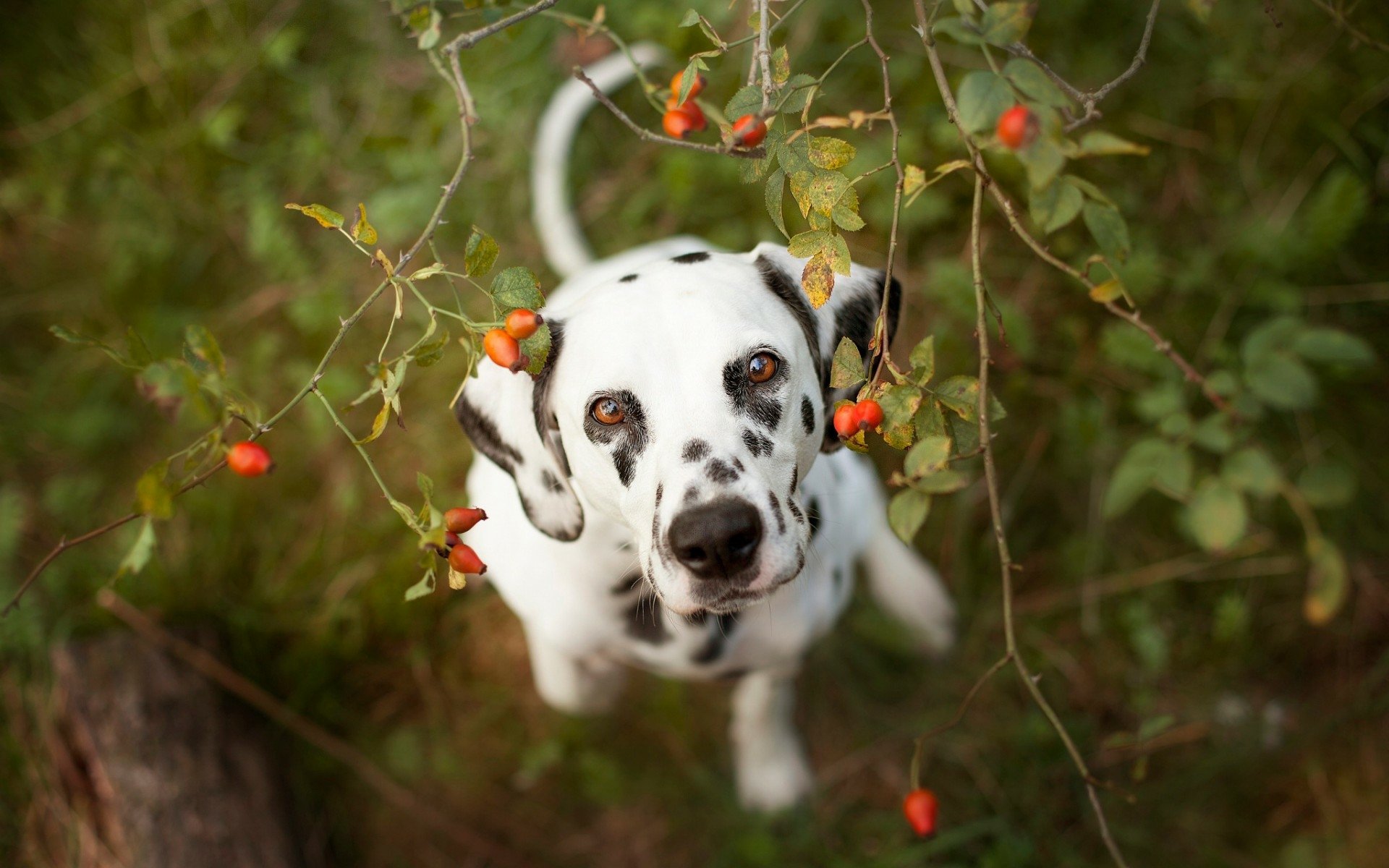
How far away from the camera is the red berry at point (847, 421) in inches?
63.2

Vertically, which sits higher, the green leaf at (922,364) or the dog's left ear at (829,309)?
the green leaf at (922,364)

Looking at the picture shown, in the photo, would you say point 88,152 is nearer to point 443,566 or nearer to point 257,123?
point 257,123

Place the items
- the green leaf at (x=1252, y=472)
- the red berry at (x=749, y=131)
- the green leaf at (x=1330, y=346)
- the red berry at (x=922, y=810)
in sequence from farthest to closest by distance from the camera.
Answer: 1. the green leaf at (x=1330, y=346)
2. the green leaf at (x=1252, y=472)
3. the red berry at (x=922, y=810)
4. the red berry at (x=749, y=131)

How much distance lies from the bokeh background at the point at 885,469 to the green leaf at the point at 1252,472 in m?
1.02

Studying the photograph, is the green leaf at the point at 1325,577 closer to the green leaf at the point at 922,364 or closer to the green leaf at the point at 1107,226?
the green leaf at the point at 1107,226

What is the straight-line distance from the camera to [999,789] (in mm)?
3172

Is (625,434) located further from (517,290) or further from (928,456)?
(928,456)

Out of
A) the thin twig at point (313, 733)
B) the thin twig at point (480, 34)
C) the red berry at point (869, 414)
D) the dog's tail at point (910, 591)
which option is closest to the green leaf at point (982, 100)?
the red berry at point (869, 414)

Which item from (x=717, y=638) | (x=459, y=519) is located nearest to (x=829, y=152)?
(x=459, y=519)

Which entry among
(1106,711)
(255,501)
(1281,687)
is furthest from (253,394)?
(1281,687)

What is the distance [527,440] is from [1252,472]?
1850mm

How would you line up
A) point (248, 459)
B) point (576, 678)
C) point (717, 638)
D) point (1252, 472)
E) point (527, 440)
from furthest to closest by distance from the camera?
1. point (576, 678)
2. point (717, 638)
3. point (1252, 472)
4. point (527, 440)
5. point (248, 459)

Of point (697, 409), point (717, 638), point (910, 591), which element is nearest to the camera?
point (697, 409)

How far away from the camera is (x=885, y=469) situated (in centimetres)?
366
